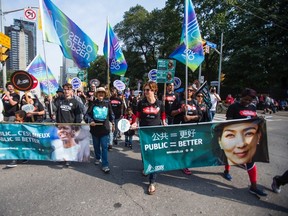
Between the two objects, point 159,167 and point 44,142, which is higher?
point 44,142

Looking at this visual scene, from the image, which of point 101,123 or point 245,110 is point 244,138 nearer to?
point 245,110

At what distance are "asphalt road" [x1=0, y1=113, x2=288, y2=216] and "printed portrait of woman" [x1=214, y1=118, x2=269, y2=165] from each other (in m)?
0.61

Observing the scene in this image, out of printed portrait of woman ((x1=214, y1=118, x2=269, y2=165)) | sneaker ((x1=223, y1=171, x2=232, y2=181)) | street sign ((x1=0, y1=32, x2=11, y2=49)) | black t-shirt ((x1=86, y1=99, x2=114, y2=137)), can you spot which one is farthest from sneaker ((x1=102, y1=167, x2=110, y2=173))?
street sign ((x1=0, y1=32, x2=11, y2=49))

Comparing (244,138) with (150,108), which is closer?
(244,138)

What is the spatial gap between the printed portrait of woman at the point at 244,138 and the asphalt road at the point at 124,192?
61cm

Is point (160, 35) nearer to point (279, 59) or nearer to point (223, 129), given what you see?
point (279, 59)

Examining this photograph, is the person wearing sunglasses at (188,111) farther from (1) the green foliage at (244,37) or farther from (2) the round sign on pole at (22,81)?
(1) the green foliage at (244,37)

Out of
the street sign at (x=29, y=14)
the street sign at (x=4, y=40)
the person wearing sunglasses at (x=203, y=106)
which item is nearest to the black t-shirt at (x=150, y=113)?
the person wearing sunglasses at (x=203, y=106)

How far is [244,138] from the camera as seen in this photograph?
4.02 meters

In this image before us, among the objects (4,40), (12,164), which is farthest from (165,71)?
(4,40)

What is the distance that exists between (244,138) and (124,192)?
2478 millimetres

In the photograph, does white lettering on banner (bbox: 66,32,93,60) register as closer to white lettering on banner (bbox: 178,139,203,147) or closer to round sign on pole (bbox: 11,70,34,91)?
round sign on pole (bbox: 11,70,34,91)

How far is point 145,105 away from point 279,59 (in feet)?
70.1

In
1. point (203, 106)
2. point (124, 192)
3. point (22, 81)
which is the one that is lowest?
point (124, 192)
